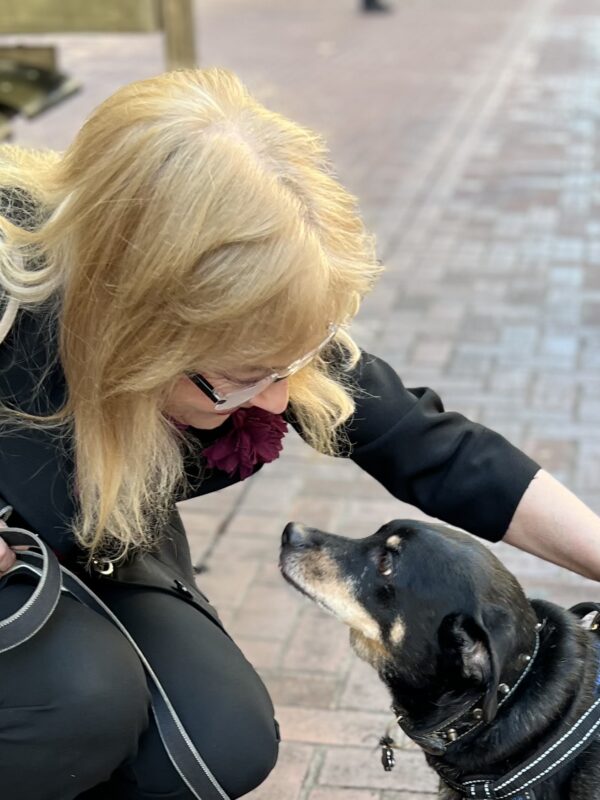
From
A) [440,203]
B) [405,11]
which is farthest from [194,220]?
[405,11]

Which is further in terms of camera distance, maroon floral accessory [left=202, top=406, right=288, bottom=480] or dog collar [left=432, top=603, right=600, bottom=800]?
maroon floral accessory [left=202, top=406, right=288, bottom=480]

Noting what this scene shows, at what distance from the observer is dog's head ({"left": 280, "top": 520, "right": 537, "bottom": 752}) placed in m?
2.25

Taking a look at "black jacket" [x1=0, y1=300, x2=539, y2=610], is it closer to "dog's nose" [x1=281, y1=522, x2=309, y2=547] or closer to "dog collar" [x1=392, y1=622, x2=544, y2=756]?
"dog's nose" [x1=281, y1=522, x2=309, y2=547]

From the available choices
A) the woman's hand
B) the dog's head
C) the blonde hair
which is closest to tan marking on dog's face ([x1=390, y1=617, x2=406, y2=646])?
the dog's head

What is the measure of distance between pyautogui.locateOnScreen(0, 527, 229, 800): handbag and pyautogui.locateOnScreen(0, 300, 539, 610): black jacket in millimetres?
90

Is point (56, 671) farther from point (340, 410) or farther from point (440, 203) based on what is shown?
point (440, 203)

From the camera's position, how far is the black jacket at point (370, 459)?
2.26 metres

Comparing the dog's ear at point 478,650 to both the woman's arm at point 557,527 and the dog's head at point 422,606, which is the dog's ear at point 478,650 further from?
the woman's arm at point 557,527

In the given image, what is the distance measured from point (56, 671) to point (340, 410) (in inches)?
31.3

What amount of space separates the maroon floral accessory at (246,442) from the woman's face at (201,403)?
10 centimetres

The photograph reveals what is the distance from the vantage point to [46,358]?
7.36ft

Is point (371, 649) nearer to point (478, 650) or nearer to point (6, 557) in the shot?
point (478, 650)

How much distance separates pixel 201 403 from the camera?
223cm

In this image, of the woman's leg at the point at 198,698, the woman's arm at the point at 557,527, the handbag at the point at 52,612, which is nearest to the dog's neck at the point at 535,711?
the woman's arm at the point at 557,527
